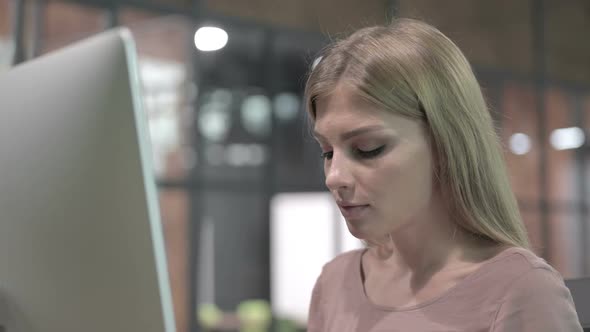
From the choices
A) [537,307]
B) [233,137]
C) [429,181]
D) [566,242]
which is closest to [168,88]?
[233,137]

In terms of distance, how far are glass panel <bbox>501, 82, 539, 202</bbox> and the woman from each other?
18.1 ft

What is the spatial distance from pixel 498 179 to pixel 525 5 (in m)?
5.97

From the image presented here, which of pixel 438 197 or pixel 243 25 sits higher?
pixel 243 25

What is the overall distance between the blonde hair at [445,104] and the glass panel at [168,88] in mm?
3276

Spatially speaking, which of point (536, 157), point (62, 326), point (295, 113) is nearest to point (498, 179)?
point (62, 326)

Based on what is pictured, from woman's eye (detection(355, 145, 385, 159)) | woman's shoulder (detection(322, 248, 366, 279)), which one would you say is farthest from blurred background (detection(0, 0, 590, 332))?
woman's eye (detection(355, 145, 385, 159))

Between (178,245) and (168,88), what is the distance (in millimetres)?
933

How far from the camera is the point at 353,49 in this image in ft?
3.38

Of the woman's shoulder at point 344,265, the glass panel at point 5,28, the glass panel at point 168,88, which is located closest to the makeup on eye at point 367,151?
the woman's shoulder at point 344,265

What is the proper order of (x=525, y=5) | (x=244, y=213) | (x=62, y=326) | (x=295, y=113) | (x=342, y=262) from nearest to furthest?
(x=62, y=326), (x=342, y=262), (x=244, y=213), (x=295, y=113), (x=525, y=5)

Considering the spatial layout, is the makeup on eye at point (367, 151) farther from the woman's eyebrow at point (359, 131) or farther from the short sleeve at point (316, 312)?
the short sleeve at point (316, 312)

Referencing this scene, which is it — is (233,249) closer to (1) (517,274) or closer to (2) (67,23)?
(2) (67,23)

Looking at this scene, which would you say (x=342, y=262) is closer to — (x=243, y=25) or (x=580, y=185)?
(x=243, y=25)

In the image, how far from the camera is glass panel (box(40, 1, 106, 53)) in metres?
3.81
